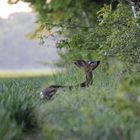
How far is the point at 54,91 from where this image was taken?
29.3 feet

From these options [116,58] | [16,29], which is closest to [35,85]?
[116,58]

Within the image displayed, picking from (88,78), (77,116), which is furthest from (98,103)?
(88,78)

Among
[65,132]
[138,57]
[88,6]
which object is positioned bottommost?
[65,132]

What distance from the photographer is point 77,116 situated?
586cm

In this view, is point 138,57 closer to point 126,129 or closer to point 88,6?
point 126,129

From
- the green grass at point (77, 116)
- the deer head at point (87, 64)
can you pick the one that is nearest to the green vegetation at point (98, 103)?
the green grass at point (77, 116)

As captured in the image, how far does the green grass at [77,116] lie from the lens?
16.9ft

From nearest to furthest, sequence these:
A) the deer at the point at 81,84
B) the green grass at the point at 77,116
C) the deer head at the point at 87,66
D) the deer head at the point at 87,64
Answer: the green grass at the point at 77,116 → the deer at the point at 81,84 → the deer head at the point at 87,66 → the deer head at the point at 87,64

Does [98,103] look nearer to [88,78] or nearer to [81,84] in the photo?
[81,84]

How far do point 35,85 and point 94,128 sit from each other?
642 centimetres

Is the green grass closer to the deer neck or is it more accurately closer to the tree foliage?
the deer neck

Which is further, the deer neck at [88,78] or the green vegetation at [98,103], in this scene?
the deer neck at [88,78]

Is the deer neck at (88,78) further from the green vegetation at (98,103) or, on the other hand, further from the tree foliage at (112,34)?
the tree foliage at (112,34)

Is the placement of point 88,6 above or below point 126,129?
above
